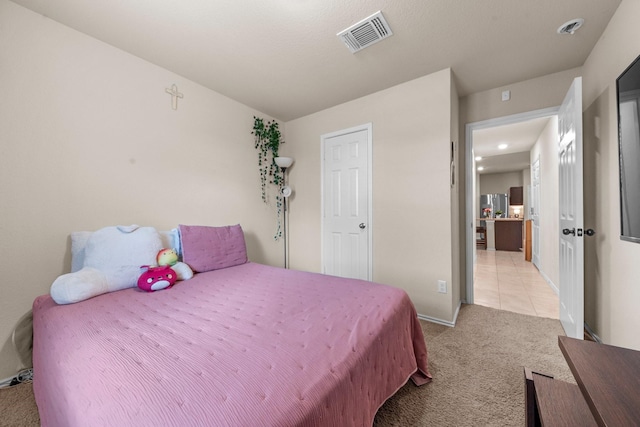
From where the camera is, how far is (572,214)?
1981mm

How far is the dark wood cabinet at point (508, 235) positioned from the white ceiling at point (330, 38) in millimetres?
5518

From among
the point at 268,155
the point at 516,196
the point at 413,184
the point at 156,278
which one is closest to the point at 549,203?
the point at 413,184

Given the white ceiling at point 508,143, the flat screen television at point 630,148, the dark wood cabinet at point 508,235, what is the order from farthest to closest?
the dark wood cabinet at point 508,235
the white ceiling at point 508,143
the flat screen television at point 630,148

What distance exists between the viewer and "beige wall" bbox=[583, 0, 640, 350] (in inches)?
60.8

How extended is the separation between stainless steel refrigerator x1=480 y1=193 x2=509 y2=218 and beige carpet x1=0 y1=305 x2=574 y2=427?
6596 mm

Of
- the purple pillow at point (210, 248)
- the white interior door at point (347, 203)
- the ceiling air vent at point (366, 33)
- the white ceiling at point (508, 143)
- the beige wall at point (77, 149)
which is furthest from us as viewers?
the white ceiling at point (508, 143)

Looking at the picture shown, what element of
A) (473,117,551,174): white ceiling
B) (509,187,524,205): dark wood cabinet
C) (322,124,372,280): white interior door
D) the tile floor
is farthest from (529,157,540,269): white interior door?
(322,124,372,280): white interior door

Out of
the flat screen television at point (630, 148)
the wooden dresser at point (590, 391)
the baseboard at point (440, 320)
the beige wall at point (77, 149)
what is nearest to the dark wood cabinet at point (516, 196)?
the baseboard at point (440, 320)

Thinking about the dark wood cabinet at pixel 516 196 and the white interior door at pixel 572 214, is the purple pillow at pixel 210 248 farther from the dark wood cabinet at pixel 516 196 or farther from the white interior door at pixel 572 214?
the dark wood cabinet at pixel 516 196

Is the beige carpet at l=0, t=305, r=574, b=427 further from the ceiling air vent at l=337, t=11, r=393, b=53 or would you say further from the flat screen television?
the ceiling air vent at l=337, t=11, r=393, b=53

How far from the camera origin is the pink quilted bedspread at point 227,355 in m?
0.67

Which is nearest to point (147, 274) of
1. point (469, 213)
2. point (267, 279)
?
point (267, 279)

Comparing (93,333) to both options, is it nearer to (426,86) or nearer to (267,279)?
(267,279)

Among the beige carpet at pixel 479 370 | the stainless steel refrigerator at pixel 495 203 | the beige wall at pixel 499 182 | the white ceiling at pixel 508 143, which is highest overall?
the white ceiling at pixel 508 143
